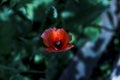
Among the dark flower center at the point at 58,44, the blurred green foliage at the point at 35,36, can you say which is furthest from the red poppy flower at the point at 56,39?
the blurred green foliage at the point at 35,36

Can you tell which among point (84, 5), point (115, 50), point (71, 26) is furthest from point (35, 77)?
point (115, 50)

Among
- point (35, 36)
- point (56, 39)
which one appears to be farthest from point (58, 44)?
point (35, 36)

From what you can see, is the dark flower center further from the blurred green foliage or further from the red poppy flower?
the blurred green foliage

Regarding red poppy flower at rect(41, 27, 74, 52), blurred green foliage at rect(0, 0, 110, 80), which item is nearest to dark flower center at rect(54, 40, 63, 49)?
red poppy flower at rect(41, 27, 74, 52)

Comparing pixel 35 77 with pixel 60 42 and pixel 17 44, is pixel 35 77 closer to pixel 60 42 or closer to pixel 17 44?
pixel 17 44

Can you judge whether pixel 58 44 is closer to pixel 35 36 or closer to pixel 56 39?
pixel 56 39

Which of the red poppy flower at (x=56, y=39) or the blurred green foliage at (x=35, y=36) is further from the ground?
the blurred green foliage at (x=35, y=36)

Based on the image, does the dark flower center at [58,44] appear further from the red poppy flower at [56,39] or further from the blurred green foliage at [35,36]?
the blurred green foliage at [35,36]
